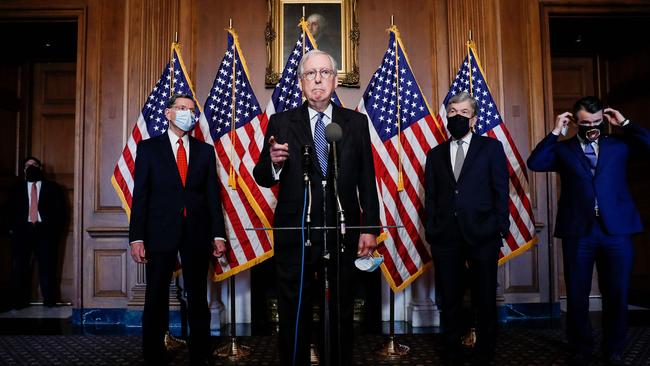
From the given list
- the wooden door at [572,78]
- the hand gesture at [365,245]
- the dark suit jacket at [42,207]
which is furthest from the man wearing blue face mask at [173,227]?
the wooden door at [572,78]

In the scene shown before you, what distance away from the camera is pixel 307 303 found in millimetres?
2287

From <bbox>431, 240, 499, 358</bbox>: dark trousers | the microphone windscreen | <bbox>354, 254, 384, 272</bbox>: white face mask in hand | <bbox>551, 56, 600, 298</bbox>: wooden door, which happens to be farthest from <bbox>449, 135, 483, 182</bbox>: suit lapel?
<bbox>551, 56, 600, 298</bbox>: wooden door

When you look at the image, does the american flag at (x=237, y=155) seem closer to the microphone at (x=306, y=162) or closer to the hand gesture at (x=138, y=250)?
the hand gesture at (x=138, y=250)

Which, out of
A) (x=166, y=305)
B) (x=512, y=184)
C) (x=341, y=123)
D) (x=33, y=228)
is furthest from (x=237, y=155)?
(x=33, y=228)

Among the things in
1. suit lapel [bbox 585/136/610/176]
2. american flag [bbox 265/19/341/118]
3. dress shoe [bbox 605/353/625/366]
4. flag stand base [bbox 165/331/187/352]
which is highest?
american flag [bbox 265/19/341/118]

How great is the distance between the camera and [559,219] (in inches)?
139

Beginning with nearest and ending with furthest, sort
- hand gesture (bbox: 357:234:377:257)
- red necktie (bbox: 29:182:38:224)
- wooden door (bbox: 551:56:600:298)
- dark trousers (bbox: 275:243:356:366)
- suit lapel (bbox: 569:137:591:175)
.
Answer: dark trousers (bbox: 275:243:356:366) < hand gesture (bbox: 357:234:377:257) < suit lapel (bbox: 569:137:591:175) < red necktie (bbox: 29:182:38:224) < wooden door (bbox: 551:56:600:298)

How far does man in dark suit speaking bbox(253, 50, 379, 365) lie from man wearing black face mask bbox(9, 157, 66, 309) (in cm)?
493

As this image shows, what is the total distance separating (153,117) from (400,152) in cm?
218

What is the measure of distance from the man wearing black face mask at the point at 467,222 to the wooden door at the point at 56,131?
5305 mm

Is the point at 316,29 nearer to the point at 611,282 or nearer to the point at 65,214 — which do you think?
the point at 611,282

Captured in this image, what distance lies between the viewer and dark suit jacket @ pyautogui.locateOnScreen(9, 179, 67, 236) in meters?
6.19

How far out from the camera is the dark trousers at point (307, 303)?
2.26m

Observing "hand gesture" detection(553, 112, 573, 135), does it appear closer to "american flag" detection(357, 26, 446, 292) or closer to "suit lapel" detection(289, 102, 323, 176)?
"american flag" detection(357, 26, 446, 292)
